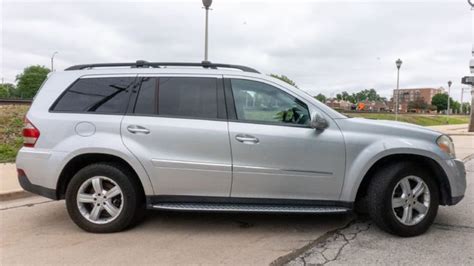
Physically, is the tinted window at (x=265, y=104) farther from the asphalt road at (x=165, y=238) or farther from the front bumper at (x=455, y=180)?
the front bumper at (x=455, y=180)

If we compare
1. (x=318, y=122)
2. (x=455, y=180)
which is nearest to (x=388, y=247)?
(x=455, y=180)

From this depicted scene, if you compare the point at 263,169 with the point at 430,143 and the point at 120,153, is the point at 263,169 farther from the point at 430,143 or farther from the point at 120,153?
the point at 430,143

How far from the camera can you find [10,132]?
966cm

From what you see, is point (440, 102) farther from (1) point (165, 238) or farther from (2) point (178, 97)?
(1) point (165, 238)

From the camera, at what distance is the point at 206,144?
4.04m

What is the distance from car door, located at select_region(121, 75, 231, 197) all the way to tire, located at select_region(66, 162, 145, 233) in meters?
0.28

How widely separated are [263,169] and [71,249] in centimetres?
209

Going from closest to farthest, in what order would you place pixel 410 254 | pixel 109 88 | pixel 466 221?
pixel 410 254 → pixel 109 88 → pixel 466 221

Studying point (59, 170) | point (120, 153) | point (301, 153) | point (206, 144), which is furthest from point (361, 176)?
point (59, 170)

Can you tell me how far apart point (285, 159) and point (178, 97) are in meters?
1.37

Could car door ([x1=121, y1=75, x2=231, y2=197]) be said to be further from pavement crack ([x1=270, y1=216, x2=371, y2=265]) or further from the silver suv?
pavement crack ([x1=270, y1=216, x2=371, y2=265])

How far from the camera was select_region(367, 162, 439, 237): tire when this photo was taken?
4.02m

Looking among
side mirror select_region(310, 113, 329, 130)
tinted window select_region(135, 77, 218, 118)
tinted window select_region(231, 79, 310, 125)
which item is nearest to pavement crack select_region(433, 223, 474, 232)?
side mirror select_region(310, 113, 329, 130)

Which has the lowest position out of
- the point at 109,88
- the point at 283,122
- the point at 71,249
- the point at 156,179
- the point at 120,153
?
the point at 71,249
